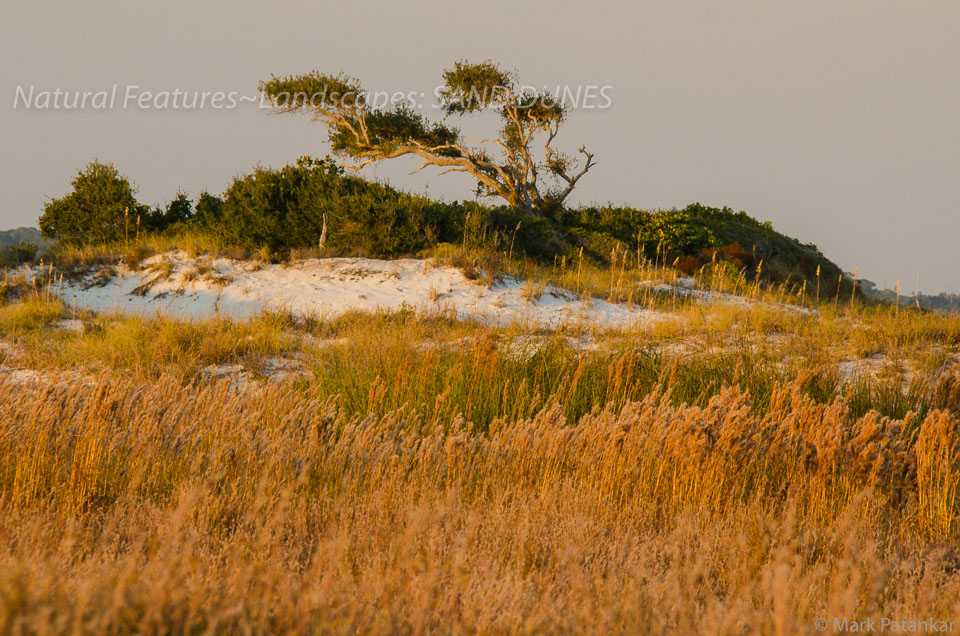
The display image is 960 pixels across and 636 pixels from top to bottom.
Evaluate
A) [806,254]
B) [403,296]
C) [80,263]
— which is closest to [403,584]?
[403,296]

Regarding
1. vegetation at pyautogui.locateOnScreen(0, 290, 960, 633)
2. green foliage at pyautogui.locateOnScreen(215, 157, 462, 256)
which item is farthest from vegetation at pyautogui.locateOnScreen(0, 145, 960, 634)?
green foliage at pyautogui.locateOnScreen(215, 157, 462, 256)

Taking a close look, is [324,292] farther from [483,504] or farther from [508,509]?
[508,509]

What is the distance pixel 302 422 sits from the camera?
4.27 m

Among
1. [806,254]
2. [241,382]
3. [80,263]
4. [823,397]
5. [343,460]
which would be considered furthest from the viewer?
[806,254]

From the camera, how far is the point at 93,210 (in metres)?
16.7

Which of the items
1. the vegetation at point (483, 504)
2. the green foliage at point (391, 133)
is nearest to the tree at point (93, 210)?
the green foliage at point (391, 133)

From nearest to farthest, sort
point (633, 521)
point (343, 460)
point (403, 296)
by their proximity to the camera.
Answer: point (633, 521) < point (343, 460) < point (403, 296)

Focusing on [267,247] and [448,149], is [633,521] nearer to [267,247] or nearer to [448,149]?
[267,247]

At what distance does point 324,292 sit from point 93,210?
8.08 m

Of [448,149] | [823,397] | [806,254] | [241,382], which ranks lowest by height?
[241,382]

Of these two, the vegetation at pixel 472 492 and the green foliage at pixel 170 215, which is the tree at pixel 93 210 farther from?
the vegetation at pixel 472 492

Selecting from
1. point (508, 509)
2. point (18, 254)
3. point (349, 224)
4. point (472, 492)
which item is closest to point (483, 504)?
point (508, 509)

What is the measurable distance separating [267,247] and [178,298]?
2.52 metres

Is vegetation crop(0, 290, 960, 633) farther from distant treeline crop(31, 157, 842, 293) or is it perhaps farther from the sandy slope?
distant treeline crop(31, 157, 842, 293)
